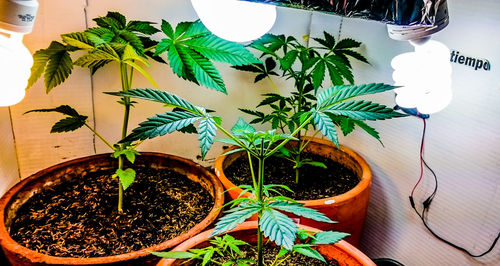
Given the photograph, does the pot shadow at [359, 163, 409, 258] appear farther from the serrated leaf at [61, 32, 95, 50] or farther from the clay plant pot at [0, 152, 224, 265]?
the serrated leaf at [61, 32, 95, 50]

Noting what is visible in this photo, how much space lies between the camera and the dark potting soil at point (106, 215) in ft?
3.30

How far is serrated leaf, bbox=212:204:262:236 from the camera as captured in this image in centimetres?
62

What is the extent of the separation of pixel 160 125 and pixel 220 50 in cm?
40

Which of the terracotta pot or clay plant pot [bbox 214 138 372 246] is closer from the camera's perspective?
the terracotta pot

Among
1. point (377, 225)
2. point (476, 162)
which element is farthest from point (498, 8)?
point (377, 225)

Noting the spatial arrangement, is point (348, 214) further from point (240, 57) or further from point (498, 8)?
point (498, 8)

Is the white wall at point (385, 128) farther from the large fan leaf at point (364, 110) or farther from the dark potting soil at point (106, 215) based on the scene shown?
the large fan leaf at point (364, 110)

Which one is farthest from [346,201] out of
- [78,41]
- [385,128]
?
[78,41]

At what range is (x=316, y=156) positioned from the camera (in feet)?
5.01

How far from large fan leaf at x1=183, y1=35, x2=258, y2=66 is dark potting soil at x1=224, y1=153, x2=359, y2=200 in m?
0.48

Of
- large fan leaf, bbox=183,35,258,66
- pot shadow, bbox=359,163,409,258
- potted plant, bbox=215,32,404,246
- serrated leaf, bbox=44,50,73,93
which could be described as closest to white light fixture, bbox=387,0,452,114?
potted plant, bbox=215,32,404,246

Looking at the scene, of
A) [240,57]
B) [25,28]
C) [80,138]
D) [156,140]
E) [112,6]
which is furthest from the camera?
[156,140]

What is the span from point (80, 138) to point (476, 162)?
4.33ft

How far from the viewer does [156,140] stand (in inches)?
58.9
